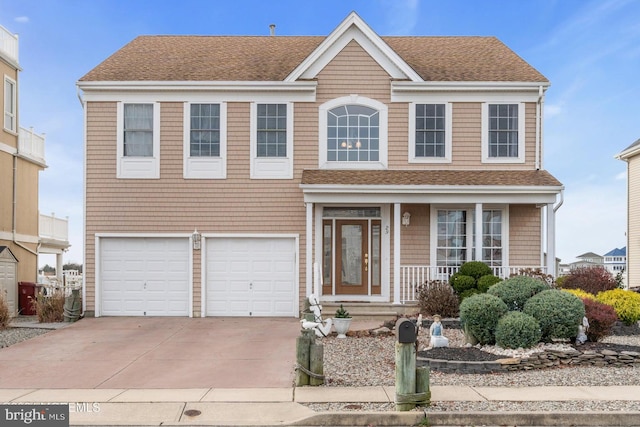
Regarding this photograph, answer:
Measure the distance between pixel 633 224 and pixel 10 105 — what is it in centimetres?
2636

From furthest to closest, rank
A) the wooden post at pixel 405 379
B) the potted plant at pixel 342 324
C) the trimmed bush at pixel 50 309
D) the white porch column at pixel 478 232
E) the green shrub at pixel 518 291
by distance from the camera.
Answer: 1. the trimmed bush at pixel 50 309
2. the white porch column at pixel 478 232
3. the potted plant at pixel 342 324
4. the green shrub at pixel 518 291
5. the wooden post at pixel 405 379

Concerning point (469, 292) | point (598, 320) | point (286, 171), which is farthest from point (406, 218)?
point (598, 320)

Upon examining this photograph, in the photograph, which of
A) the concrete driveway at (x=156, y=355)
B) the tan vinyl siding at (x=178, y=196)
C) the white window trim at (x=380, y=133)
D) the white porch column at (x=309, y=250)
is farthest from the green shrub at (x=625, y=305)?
the tan vinyl siding at (x=178, y=196)

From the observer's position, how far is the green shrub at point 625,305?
1375 centimetres

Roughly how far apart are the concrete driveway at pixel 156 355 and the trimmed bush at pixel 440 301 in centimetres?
330

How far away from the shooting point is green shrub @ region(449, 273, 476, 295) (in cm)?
1517

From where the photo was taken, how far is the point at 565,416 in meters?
7.33

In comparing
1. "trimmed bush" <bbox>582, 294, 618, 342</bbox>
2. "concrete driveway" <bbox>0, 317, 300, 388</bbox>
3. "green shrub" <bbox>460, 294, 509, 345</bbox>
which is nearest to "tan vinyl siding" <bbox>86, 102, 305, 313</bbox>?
"concrete driveway" <bbox>0, 317, 300, 388</bbox>

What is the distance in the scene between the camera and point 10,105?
21391 mm

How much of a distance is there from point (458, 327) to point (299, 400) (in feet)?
23.5

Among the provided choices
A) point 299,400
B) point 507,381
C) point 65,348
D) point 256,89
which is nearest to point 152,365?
point 65,348

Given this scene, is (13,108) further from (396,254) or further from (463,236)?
(463,236)

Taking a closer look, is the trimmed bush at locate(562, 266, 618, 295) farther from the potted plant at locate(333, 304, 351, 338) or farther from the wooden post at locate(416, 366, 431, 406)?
the wooden post at locate(416, 366, 431, 406)

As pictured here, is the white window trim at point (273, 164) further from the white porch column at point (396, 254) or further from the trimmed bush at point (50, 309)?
the trimmed bush at point (50, 309)
